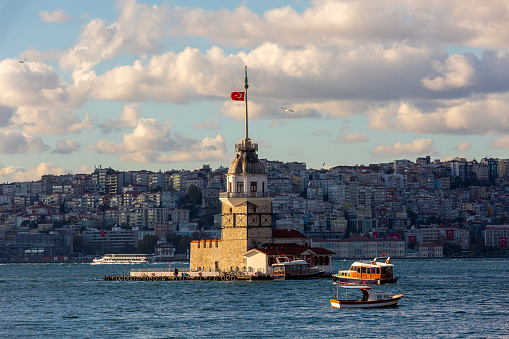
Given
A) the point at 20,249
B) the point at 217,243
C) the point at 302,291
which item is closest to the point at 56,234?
the point at 20,249

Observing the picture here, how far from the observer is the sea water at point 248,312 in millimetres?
42094

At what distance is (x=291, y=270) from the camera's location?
67375 millimetres

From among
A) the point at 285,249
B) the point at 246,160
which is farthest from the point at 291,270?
the point at 246,160

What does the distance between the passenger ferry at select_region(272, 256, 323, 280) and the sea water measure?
95cm

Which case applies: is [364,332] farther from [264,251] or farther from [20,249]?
[20,249]

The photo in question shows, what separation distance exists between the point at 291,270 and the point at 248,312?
61.0 feet

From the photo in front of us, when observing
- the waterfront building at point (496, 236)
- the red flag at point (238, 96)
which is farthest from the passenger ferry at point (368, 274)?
the waterfront building at point (496, 236)

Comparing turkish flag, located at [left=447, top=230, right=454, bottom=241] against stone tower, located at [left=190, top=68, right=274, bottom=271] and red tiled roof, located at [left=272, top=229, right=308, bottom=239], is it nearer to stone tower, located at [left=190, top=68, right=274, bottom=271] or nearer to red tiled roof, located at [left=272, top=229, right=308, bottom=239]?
red tiled roof, located at [left=272, top=229, right=308, bottom=239]

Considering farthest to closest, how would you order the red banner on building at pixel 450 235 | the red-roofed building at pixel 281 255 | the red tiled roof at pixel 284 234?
the red banner on building at pixel 450 235 < the red tiled roof at pixel 284 234 < the red-roofed building at pixel 281 255

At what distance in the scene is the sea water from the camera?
1657 inches

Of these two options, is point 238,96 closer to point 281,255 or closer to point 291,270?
point 281,255

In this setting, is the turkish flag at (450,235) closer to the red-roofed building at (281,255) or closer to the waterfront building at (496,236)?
the waterfront building at (496,236)

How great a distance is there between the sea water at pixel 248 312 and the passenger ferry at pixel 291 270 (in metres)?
0.95

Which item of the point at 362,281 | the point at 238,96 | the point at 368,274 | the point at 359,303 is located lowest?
the point at 359,303
